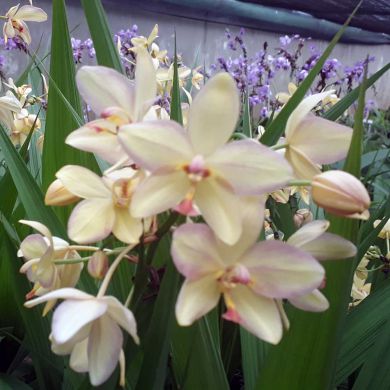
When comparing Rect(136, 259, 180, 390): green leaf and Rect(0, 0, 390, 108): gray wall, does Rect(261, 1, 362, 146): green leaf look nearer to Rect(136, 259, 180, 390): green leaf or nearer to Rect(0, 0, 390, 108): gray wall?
Rect(136, 259, 180, 390): green leaf

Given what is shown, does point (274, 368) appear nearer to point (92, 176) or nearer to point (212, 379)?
point (212, 379)

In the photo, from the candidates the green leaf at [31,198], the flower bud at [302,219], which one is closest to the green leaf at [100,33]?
the green leaf at [31,198]

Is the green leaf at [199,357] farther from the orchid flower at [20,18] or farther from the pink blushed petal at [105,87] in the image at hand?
the orchid flower at [20,18]

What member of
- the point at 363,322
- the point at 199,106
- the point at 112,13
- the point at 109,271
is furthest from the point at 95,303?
the point at 112,13

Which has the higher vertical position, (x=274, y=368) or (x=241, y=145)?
(x=241, y=145)

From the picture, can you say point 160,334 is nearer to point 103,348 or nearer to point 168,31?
point 103,348

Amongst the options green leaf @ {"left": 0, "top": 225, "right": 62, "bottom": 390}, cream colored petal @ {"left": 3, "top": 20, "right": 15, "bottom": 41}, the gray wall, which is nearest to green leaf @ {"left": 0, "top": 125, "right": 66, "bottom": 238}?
green leaf @ {"left": 0, "top": 225, "right": 62, "bottom": 390}
